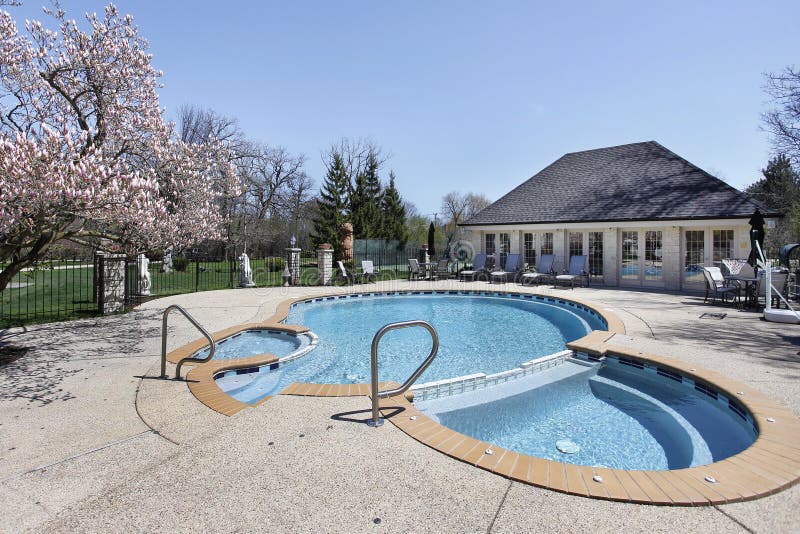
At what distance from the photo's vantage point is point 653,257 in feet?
49.2

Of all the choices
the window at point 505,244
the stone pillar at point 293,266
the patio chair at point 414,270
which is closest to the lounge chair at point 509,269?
the window at point 505,244

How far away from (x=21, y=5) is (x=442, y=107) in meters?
17.0

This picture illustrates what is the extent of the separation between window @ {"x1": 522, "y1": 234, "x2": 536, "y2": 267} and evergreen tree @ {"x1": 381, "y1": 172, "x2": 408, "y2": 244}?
49.7 feet

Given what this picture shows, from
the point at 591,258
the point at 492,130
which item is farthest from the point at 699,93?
the point at 492,130

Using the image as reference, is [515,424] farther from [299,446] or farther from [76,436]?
[76,436]

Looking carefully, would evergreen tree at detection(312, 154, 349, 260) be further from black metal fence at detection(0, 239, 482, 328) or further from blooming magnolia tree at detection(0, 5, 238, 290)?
→ blooming magnolia tree at detection(0, 5, 238, 290)

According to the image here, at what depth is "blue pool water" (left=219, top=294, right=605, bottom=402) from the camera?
6.41 meters

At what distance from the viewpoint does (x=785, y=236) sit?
21859 mm

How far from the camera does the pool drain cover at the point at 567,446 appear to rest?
159 inches

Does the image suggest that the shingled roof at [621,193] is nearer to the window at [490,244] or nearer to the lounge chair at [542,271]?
the window at [490,244]

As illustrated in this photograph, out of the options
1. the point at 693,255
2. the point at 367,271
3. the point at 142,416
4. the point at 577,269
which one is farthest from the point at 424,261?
the point at 142,416

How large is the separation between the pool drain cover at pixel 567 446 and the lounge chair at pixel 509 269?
1284cm

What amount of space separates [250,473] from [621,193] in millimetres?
17926

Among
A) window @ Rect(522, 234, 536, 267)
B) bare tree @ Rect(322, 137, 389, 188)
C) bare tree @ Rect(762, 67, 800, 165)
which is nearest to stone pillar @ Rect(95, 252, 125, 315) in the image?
window @ Rect(522, 234, 536, 267)
